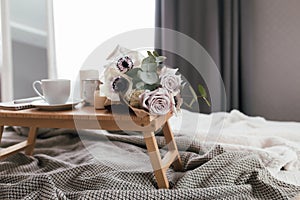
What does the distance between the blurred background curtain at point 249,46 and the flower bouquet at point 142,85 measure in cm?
154

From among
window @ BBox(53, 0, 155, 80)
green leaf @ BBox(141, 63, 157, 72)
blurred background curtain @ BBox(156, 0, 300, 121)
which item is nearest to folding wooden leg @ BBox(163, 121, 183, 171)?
green leaf @ BBox(141, 63, 157, 72)

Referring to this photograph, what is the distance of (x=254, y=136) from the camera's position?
1518 millimetres

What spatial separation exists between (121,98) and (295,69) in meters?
1.96

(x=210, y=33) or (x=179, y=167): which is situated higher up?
(x=210, y=33)

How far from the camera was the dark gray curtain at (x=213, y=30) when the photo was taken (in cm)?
261

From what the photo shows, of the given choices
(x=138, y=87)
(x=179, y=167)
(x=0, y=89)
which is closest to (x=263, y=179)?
(x=179, y=167)

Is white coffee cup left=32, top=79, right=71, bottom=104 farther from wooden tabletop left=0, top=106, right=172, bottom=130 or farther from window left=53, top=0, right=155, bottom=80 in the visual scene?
window left=53, top=0, right=155, bottom=80

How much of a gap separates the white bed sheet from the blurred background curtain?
77 cm

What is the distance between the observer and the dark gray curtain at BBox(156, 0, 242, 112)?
8.55 ft

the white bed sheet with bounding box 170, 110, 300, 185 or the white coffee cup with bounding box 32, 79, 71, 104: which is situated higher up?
the white coffee cup with bounding box 32, 79, 71, 104

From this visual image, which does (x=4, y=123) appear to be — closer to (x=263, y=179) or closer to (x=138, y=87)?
(x=138, y=87)

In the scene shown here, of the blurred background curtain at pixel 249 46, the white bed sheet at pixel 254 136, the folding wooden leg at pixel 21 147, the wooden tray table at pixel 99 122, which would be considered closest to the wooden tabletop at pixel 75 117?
the wooden tray table at pixel 99 122

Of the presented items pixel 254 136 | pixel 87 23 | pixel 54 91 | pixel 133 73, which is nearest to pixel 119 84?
pixel 133 73

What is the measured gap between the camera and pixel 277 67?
2.62m
